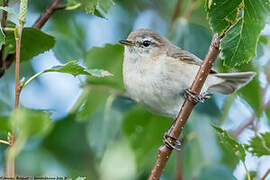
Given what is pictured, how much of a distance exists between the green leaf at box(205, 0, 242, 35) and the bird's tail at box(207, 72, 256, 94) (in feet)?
3.39

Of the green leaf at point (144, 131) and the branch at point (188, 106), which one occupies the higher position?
the branch at point (188, 106)

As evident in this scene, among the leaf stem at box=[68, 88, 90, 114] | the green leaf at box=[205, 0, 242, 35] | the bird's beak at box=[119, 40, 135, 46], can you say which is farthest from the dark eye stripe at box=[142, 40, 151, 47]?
the green leaf at box=[205, 0, 242, 35]

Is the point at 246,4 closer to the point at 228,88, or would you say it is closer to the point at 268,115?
the point at 268,115

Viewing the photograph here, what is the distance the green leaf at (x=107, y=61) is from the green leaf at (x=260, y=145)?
1.17m

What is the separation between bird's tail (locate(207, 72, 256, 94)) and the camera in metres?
2.91

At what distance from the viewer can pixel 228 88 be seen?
3.39m

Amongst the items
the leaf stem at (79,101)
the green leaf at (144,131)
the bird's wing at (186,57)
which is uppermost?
the bird's wing at (186,57)

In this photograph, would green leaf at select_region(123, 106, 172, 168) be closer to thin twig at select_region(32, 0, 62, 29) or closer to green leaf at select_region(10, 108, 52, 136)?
thin twig at select_region(32, 0, 62, 29)

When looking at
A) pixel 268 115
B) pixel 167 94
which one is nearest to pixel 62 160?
pixel 167 94

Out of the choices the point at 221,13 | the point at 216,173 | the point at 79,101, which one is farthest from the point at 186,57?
the point at 221,13

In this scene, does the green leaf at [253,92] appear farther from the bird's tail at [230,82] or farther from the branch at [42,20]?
the branch at [42,20]

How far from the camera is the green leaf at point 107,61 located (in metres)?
2.93

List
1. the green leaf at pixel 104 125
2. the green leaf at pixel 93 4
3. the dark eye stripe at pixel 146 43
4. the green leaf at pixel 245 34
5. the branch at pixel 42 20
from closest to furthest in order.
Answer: the green leaf at pixel 245 34, the green leaf at pixel 93 4, the branch at pixel 42 20, the green leaf at pixel 104 125, the dark eye stripe at pixel 146 43

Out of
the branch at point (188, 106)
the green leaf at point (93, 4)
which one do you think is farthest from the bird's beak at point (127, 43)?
the branch at point (188, 106)
